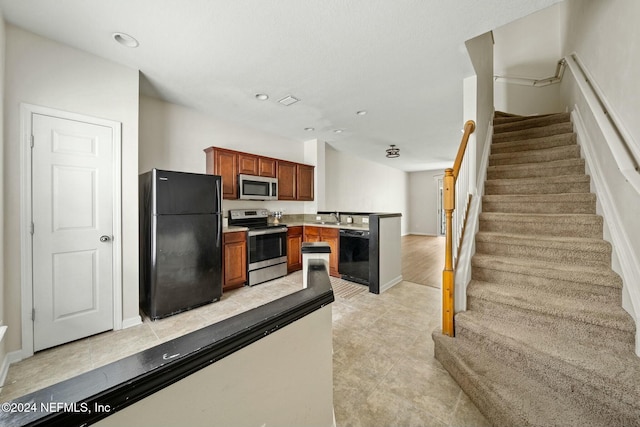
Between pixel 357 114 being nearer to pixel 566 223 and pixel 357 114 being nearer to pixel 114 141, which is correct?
pixel 566 223

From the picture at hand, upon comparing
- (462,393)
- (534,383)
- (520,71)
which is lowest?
(462,393)

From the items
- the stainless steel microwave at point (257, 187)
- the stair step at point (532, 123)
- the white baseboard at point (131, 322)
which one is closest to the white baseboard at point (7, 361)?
the white baseboard at point (131, 322)

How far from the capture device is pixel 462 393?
1.59 metres

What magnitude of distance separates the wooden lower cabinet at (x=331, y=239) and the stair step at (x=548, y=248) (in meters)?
2.11

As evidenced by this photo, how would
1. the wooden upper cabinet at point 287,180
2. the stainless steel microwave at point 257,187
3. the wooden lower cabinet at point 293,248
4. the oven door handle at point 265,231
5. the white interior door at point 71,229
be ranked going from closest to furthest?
the white interior door at point 71,229 < the oven door handle at point 265,231 < the stainless steel microwave at point 257,187 < the wooden lower cabinet at point 293,248 < the wooden upper cabinet at point 287,180

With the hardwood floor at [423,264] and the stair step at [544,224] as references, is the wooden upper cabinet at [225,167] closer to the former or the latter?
the hardwood floor at [423,264]

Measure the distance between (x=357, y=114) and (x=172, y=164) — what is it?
9.19 feet

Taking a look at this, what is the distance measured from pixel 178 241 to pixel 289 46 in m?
2.29

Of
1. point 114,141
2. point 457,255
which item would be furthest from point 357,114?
point 114,141

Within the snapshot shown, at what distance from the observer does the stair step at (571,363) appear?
1200 millimetres

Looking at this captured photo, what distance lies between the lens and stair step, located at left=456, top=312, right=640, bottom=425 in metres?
1.20

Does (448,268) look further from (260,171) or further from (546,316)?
(260,171)

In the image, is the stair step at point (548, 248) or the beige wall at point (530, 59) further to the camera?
the beige wall at point (530, 59)

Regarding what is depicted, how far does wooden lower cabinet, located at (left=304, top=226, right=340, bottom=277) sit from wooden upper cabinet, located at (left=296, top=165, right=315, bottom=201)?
82 centimetres
